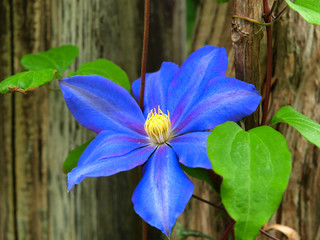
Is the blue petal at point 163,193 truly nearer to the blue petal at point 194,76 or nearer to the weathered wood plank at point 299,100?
the blue petal at point 194,76

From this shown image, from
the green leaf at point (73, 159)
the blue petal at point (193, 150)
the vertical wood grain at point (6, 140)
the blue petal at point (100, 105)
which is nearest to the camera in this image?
the blue petal at point (193, 150)

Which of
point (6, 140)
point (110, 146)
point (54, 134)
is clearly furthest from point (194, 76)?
point (6, 140)

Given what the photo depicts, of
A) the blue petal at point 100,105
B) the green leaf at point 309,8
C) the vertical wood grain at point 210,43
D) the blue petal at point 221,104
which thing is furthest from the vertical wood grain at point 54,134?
the green leaf at point 309,8

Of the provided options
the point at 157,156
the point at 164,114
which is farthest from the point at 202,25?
the point at 157,156

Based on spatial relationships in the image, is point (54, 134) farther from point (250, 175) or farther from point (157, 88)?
point (250, 175)

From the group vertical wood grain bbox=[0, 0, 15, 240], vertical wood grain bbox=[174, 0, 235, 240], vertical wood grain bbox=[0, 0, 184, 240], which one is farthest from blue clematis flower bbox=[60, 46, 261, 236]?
vertical wood grain bbox=[0, 0, 15, 240]

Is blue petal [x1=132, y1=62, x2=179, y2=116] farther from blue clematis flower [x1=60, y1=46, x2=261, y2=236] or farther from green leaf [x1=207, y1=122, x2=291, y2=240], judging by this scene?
green leaf [x1=207, y1=122, x2=291, y2=240]
